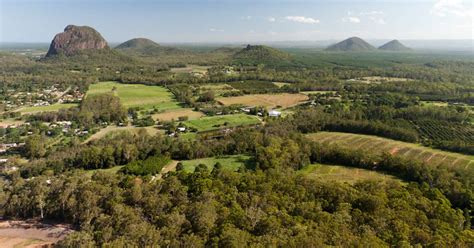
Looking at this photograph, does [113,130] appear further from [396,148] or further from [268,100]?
[396,148]

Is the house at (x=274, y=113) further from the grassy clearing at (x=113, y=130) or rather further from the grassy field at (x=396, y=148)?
the grassy clearing at (x=113, y=130)

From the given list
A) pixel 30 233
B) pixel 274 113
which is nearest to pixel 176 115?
pixel 274 113

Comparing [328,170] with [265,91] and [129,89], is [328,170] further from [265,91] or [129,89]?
[129,89]

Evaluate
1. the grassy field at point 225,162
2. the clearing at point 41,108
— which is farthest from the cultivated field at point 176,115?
the clearing at point 41,108

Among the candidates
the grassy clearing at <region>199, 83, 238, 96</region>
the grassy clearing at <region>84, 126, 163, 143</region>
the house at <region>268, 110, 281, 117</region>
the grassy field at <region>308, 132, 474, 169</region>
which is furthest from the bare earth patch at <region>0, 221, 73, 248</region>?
the grassy clearing at <region>199, 83, 238, 96</region>

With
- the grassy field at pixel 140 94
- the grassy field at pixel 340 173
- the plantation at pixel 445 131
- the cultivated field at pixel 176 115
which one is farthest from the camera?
the grassy field at pixel 140 94

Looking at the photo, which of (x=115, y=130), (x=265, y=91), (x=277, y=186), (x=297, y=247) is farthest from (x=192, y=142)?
(x=265, y=91)
